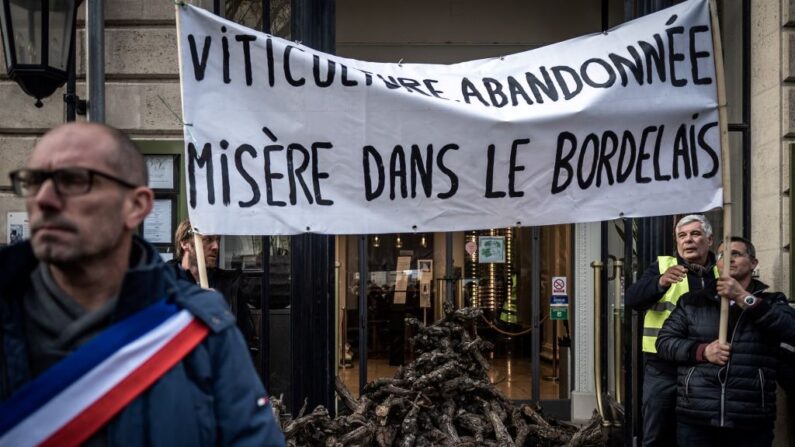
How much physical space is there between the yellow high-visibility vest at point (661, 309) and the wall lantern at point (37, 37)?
395 centimetres

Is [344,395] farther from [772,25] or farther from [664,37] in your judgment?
[772,25]

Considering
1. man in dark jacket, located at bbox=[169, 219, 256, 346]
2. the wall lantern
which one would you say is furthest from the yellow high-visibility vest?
the wall lantern

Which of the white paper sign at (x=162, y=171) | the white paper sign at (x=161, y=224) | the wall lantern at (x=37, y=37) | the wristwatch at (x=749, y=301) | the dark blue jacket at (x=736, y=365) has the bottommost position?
the dark blue jacket at (x=736, y=365)

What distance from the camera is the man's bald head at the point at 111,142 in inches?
81.4

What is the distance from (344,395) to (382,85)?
8.92 ft

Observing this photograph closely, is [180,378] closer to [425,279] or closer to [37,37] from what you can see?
[37,37]

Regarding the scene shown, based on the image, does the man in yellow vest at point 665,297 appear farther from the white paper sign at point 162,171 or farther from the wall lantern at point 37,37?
the wall lantern at point 37,37

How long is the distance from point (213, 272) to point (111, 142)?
3287mm

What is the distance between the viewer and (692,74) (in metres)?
4.80

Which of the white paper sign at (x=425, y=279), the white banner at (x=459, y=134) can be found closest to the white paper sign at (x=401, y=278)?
the white paper sign at (x=425, y=279)

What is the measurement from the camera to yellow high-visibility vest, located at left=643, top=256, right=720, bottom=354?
589cm

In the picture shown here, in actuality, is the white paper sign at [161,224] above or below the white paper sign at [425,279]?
above

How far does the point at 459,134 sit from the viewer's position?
4680mm

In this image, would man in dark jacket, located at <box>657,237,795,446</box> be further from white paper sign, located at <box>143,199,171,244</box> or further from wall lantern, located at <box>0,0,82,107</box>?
wall lantern, located at <box>0,0,82,107</box>
